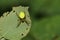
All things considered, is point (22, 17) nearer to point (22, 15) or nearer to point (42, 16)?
point (22, 15)

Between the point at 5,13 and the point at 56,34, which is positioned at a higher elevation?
the point at 5,13

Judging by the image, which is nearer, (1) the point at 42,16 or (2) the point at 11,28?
(2) the point at 11,28

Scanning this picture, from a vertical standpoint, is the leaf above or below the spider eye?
below

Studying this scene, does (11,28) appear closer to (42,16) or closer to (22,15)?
(22,15)

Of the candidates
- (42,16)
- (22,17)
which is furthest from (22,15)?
(42,16)

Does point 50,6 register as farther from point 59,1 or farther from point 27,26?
point 27,26

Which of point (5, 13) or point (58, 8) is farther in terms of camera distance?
point (58, 8)

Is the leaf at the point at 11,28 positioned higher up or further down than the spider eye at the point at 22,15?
further down

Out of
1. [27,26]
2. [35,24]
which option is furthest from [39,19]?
[27,26]
